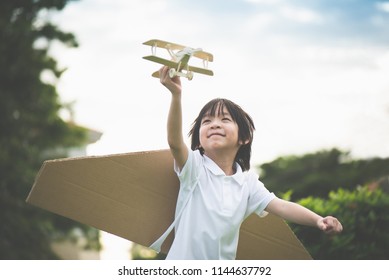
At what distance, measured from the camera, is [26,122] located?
1131 centimetres

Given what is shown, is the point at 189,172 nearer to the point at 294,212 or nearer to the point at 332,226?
the point at 294,212

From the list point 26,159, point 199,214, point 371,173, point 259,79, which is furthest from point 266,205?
point 371,173

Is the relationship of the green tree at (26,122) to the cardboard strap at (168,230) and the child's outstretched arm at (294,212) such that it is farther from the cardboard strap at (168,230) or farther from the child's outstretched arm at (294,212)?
the child's outstretched arm at (294,212)

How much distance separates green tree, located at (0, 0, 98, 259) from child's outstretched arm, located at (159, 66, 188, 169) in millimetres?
9384

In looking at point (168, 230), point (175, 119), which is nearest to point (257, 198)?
point (168, 230)

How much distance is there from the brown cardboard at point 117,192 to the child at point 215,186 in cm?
14

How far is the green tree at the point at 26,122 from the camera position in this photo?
35.5 ft

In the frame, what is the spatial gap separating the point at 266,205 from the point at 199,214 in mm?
367

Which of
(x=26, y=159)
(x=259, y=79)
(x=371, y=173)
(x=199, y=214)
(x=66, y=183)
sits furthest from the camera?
(x=371, y=173)

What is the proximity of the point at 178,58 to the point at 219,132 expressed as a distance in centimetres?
47

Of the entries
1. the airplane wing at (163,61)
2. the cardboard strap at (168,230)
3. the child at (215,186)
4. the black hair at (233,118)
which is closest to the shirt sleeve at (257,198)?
the child at (215,186)

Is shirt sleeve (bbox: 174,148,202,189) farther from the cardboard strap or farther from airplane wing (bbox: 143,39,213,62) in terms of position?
airplane wing (bbox: 143,39,213,62)
